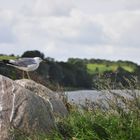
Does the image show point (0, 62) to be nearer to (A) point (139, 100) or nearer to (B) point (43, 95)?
(B) point (43, 95)

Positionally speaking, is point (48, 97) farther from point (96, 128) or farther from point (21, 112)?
point (96, 128)

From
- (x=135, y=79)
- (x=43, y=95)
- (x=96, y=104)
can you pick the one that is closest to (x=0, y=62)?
(x=43, y=95)

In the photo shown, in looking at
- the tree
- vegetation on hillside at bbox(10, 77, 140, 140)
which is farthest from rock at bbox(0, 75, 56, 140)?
the tree

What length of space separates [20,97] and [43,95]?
48.9 inches

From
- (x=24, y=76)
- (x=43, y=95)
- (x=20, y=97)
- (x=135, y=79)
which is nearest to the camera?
(x=135, y=79)

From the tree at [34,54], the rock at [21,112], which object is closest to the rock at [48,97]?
the rock at [21,112]

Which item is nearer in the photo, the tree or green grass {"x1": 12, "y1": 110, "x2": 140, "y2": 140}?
green grass {"x1": 12, "y1": 110, "x2": 140, "y2": 140}

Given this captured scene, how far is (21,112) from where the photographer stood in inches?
520

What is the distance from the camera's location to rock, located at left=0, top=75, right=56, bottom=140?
13.1 meters

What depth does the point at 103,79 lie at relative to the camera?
43.8ft

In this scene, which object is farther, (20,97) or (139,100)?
(20,97)

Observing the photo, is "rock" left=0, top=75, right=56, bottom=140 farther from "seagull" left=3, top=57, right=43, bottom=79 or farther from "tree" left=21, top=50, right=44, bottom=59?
"tree" left=21, top=50, right=44, bottom=59

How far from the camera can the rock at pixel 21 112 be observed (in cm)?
1312

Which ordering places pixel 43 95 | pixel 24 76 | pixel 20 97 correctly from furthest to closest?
pixel 24 76
pixel 43 95
pixel 20 97
